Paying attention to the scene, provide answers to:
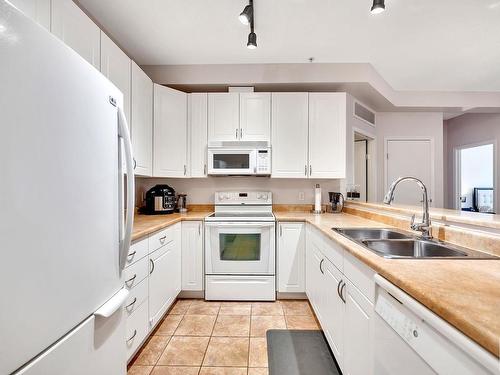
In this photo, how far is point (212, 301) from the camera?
95.5 inches

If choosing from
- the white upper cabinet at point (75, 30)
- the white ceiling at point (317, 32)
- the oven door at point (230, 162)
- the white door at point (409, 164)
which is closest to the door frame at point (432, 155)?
the white door at point (409, 164)

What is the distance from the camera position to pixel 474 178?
16.2 ft

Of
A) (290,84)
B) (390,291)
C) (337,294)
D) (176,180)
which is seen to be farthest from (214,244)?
(290,84)

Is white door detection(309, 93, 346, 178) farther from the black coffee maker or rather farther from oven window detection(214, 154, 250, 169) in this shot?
the black coffee maker

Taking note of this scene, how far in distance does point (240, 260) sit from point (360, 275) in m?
1.45

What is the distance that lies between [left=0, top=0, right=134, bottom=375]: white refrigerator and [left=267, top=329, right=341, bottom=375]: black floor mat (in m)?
1.11

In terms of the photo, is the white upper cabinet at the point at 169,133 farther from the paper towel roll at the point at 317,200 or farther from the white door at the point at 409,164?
the white door at the point at 409,164

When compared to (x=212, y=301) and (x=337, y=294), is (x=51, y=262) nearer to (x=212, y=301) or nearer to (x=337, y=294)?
(x=337, y=294)

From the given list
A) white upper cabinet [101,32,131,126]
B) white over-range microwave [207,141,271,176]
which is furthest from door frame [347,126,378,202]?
white upper cabinet [101,32,131,126]

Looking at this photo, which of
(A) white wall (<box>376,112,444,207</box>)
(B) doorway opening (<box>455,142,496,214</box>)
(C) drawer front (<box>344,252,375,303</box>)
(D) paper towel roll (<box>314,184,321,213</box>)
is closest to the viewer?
(C) drawer front (<box>344,252,375,303</box>)

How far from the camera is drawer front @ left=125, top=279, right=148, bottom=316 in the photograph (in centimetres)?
146

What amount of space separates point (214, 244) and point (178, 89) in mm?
1932

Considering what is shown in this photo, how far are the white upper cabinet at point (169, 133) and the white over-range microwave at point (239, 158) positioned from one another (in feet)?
1.10

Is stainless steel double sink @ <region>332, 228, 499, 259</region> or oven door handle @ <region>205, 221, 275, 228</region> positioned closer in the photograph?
stainless steel double sink @ <region>332, 228, 499, 259</region>
